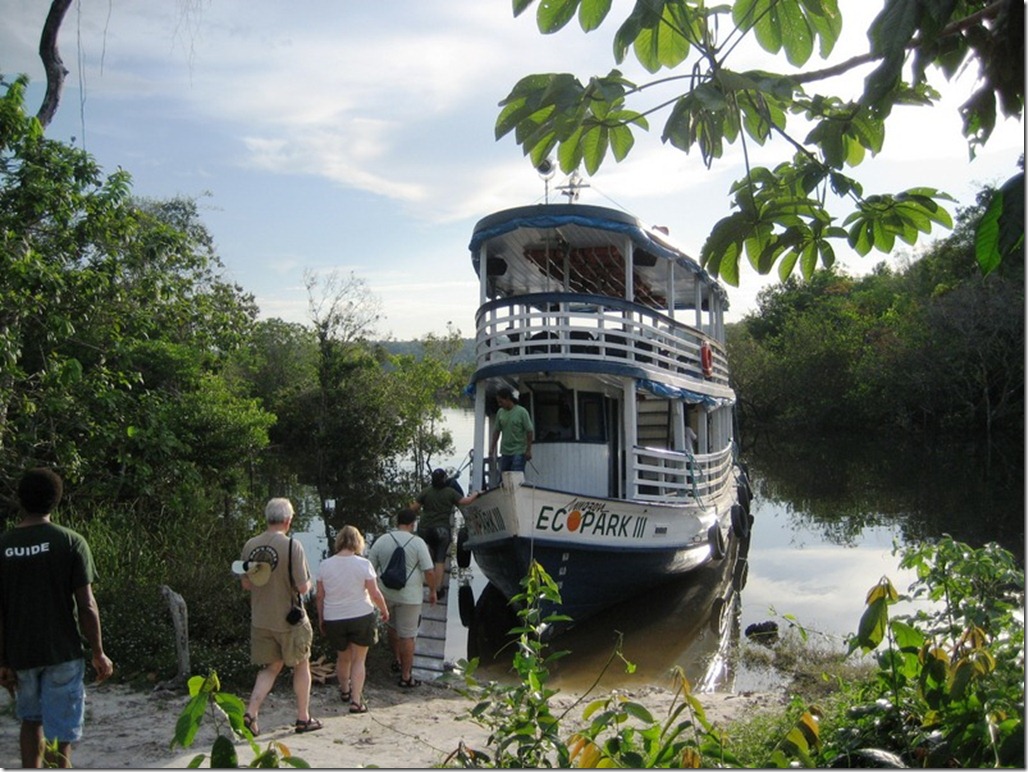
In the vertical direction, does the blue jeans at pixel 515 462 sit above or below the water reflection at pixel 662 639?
above

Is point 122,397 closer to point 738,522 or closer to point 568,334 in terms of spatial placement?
point 568,334

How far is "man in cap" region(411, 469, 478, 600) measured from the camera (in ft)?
32.1

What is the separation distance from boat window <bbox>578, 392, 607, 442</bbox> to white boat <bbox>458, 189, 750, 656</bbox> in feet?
0.04

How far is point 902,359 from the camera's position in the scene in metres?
34.9

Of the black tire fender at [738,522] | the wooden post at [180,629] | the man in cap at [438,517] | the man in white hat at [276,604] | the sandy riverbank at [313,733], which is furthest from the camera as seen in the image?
the black tire fender at [738,522]

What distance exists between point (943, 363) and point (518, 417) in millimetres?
27342

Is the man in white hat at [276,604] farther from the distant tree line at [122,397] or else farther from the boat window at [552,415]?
the boat window at [552,415]

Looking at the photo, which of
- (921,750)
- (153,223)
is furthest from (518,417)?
(921,750)

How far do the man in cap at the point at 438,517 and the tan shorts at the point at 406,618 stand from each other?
76.9 inches

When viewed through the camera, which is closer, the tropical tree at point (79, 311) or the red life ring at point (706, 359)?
the tropical tree at point (79, 311)

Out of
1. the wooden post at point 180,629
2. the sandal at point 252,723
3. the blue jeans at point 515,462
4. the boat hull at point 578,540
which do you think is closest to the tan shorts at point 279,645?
the sandal at point 252,723

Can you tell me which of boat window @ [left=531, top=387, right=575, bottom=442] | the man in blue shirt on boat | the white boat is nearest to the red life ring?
the white boat

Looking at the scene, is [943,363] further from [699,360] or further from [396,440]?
[699,360]

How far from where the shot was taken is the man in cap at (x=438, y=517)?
9.78 metres
